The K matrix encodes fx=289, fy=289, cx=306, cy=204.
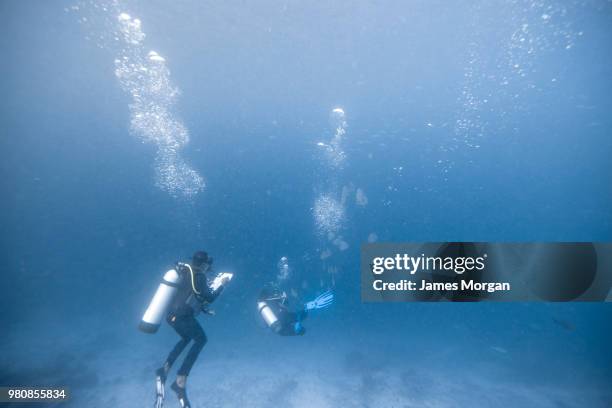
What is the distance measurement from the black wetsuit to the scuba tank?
0.11 meters

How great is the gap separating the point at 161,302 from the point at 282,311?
3.17m

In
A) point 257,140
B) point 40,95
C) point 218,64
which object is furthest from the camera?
point 257,140

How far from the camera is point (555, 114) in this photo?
2809 centimetres

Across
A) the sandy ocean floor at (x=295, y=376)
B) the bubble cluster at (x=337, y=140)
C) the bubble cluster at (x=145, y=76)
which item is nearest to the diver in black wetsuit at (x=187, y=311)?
the sandy ocean floor at (x=295, y=376)

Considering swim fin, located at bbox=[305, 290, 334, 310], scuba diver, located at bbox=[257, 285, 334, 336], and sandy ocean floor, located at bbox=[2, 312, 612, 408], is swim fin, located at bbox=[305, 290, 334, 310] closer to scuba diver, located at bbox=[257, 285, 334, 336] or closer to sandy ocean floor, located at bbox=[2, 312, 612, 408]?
scuba diver, located at bbox=[257, 285, 334, 336]

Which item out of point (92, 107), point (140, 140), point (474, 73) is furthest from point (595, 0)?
point (140, 140)

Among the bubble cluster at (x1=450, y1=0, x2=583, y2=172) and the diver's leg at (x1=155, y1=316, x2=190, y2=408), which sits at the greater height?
the bubble cluster at (x1=450, y1=0, x2=583, y2=172)

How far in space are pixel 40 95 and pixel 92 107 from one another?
372 centimetres

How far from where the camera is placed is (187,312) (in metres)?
5.91

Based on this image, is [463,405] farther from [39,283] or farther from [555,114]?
[39,283]

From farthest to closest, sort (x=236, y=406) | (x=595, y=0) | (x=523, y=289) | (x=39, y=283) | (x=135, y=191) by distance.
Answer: (x=135, y=191) < (x=39, y=283) < (x=595, y=0) < (x=236, y=406) < (x=523, y=289)

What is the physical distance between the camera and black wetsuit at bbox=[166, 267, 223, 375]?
574 cm

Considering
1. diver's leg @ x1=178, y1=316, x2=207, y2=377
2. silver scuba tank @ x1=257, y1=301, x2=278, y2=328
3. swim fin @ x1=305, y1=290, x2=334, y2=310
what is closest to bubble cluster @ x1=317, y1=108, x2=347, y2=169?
swim fin @ x1=305, y1=290, x2=334, y2=310

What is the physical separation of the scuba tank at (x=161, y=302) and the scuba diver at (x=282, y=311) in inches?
103
